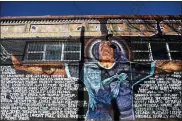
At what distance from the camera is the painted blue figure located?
1216 cm

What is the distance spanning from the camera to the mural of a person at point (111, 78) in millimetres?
12195

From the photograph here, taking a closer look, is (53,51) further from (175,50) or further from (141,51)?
(175,50)

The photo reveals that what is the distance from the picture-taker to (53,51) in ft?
44.9

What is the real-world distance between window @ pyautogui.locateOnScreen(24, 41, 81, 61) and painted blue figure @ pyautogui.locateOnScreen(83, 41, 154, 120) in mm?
995

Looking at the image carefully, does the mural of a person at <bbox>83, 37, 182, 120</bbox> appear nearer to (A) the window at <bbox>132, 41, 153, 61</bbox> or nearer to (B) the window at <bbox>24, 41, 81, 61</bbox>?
(A) the window at <bbox>132, 41, 153, 61</bbox>

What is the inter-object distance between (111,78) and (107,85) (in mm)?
380

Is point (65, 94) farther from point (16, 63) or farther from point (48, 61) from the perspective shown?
point (16, 63)

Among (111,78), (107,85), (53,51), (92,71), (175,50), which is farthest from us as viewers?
(53,51)

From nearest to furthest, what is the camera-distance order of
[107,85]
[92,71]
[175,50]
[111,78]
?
[107,85] → [111,78] → [92,71] → [175,50]

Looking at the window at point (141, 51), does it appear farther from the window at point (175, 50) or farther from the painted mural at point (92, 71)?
the window at point (175, 50)

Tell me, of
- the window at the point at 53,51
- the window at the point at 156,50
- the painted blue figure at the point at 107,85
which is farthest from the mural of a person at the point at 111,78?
the window at the point at 53,51

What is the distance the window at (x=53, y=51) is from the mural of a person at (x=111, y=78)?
0.83m

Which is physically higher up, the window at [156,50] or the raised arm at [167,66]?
the window at [156,50]

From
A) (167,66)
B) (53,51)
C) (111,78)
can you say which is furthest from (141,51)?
(53,51)
